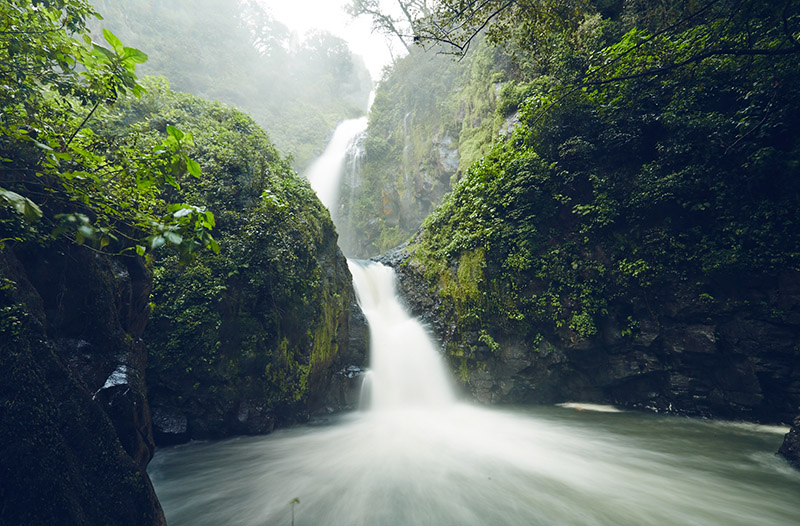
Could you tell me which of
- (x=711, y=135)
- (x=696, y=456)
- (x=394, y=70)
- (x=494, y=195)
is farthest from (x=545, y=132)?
(x=394, y=70)

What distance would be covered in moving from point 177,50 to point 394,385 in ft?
110

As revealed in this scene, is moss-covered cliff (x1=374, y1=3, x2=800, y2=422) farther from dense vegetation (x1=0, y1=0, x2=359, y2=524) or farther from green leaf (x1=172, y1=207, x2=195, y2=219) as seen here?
green leaf (x1=172, y1=207, x2=195, y2=219)

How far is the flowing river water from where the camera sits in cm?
374

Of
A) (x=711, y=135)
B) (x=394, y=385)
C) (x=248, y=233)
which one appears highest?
(x=711, y=135)

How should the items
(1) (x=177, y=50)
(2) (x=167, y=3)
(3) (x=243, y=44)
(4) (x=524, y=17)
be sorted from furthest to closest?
1. (3) (x=243, y=44)
2. (2) (x=167, y=3)
3. (1) (x=177, y=50)
4. (4) (x=524, y=17)

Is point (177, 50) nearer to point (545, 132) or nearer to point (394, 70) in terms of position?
point (394, 70)

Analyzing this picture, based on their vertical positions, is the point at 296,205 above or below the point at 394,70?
below

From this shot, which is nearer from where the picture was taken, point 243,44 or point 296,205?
point 296,205

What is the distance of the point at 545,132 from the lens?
7773mm

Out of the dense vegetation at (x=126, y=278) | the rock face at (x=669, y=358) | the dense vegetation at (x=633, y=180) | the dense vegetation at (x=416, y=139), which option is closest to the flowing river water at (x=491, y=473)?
the rock face at (x=669, y=358)

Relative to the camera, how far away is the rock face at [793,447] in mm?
4488

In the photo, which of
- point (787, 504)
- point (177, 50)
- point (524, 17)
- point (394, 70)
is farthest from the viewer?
point (177, 50)

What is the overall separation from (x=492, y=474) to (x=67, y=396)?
5200 mm

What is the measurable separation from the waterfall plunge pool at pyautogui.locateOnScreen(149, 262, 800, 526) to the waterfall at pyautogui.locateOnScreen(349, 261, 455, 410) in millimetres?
1056
